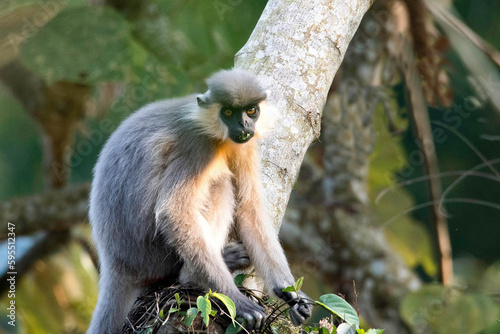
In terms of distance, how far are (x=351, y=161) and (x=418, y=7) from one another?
234 centimetres

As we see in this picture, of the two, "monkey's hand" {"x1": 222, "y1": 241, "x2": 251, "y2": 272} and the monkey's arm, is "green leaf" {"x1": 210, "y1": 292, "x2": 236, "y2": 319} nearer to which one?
the monkey's arm

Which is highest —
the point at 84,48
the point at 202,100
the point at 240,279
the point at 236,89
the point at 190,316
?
the point at 236,89

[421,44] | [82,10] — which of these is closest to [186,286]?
[82,10]

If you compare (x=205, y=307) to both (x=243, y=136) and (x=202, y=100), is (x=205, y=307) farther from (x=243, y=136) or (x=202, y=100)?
(x=202, y=100)

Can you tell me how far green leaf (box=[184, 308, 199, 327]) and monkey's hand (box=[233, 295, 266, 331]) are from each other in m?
0.30

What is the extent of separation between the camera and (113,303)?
320 centimetres

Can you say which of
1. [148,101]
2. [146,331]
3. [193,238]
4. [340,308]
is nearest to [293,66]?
[193,238]

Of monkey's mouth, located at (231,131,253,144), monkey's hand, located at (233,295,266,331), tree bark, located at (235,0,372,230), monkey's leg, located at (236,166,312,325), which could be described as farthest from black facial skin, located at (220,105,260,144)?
monkey's hand, located at (233,295,266,331)

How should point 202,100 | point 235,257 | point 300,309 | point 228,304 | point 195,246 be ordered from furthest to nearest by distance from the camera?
point 235,257, point 202,100, point 195,246, point 300,309, point 228,304

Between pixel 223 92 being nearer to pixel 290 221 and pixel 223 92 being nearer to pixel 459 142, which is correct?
pixel 290 221

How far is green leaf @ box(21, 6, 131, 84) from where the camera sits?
19.3 ft

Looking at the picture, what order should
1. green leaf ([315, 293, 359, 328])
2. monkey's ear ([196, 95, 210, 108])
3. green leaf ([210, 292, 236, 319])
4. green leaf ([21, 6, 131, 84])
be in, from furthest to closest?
green leaf ([21, 6, 131, 84]) < monkey's ear ([196, 95, 210, 108]) < green leaf ([315, 293, 359, 328]) < green leaf ([210, 292, 236, 319])

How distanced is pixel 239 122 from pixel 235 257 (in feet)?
2.86

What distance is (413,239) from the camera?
25.0 ft
